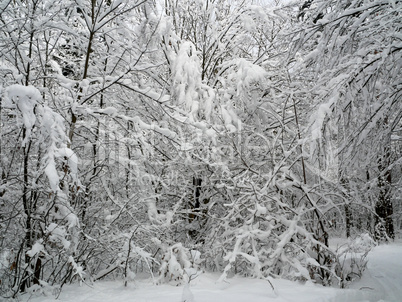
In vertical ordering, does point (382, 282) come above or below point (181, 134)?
below

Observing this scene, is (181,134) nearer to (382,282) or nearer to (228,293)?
(228,293)

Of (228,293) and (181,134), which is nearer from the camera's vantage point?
(228,293)

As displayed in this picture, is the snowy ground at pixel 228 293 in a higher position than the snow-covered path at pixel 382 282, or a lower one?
higher

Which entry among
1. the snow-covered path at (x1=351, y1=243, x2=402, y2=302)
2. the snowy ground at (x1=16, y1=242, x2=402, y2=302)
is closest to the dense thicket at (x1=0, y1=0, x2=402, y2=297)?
the snowy ground at (x1=16, y1=242, x2=402, y2=302)

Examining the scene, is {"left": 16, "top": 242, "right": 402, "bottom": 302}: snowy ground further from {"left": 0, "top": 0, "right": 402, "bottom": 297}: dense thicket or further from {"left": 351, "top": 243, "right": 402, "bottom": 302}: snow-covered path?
{"left": 0, "top": 0, "right": 402, "bottom": 297}: dense thicket

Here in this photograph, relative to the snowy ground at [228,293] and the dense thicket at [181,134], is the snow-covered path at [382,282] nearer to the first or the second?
the snowy ground at [228,293]

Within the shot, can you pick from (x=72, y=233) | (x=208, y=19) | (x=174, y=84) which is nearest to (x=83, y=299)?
(x=72, y=233)

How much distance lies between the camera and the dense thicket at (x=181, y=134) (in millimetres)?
3361

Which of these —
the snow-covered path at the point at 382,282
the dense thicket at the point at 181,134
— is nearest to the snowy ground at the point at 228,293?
the snow-covered path at the point at 382,282

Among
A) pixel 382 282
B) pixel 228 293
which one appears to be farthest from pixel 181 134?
pixel 382 282

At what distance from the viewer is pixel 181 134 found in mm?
4879

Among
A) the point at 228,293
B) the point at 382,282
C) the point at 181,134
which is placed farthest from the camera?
the point at 181,134

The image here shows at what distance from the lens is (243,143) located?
5.62m

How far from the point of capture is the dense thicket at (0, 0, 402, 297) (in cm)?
336
